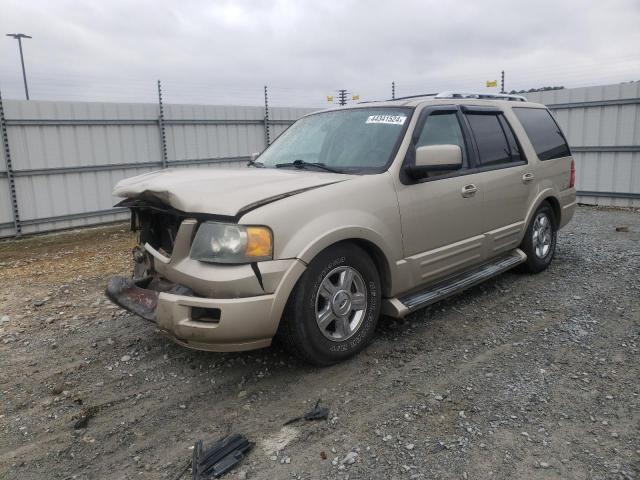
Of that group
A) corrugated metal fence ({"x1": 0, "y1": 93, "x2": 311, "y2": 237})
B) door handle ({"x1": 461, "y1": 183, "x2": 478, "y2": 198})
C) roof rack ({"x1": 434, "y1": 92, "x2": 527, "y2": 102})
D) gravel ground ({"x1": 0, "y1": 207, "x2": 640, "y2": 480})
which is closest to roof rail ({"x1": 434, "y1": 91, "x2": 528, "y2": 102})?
roof rack ({"x1": 434, "y1": 92, "x2": 527, "y2": 102})

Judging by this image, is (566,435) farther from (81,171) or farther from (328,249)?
(81,171)

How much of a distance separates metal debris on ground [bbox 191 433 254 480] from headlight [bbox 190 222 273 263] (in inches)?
38.8

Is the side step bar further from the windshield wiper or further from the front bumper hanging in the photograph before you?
the front bumper hanging

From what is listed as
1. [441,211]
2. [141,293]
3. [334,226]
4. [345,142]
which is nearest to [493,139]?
[441,211]

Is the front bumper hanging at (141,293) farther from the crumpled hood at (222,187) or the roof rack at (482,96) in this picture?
the roof rack at (482,96)

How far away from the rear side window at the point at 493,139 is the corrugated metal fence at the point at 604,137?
6.93m

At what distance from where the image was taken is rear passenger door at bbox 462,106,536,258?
15.1 ft

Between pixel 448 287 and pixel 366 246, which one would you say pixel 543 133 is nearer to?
pixel 448 287

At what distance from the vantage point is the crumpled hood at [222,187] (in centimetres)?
309

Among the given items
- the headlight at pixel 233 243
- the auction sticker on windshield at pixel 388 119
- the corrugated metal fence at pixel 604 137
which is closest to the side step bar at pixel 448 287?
→ the headlight at pixel 233 243

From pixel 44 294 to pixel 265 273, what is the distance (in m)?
3.69

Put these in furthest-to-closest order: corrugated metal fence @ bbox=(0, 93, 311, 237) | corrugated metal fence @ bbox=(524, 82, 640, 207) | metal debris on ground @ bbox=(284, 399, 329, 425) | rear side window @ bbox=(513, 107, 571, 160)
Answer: corrugated metal fence @ bbox=(524, 82, 640, 207)
corrugated metal fence @ bbox=(0, 93, 311, 237)
rear side window @ bbox=(513, 107, 571, 160)
metal debris on ground @ bbox=(284, 399, 329, 425)

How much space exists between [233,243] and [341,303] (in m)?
0.87

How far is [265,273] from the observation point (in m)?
2.96
